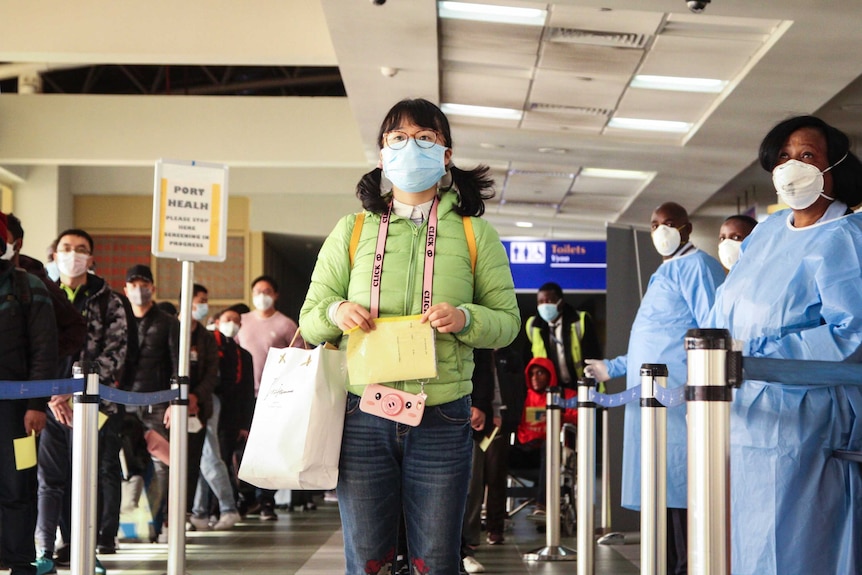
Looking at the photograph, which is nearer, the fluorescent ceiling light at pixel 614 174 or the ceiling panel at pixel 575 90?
the ceiling panel at pixel 575 90

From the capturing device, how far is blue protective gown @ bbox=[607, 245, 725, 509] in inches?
Result: 205

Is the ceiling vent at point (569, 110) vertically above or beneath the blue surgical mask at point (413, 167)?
above

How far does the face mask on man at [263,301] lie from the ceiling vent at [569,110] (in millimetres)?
3505

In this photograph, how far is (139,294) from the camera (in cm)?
699

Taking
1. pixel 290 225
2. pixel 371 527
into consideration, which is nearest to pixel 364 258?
pixel 371 527

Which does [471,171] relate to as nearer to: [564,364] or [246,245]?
[564,364]

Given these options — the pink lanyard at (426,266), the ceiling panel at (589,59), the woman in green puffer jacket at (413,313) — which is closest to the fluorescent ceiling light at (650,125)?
the ceiling panel at (589,59)

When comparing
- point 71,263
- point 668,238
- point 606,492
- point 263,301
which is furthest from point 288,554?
point 263,301

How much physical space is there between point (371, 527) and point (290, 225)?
14300 mm

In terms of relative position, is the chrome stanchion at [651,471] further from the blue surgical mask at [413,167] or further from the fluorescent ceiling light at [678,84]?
the fluorescent ceiling light at [678,84]

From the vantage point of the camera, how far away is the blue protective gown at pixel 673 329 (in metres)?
5.22

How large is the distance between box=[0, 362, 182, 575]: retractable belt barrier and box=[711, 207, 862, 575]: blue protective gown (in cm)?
249

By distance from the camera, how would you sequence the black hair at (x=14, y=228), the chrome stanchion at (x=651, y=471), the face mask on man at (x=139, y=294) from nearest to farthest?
the chrome stanchion at (x=651, y=471) → the black hair at (x=14, y=228) → the face mask on man at (x=139, y=294)

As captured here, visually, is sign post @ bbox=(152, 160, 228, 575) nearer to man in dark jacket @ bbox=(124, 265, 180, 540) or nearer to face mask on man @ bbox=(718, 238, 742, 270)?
man in dark jacket @ bbox=(124, 265, 180, 540)
